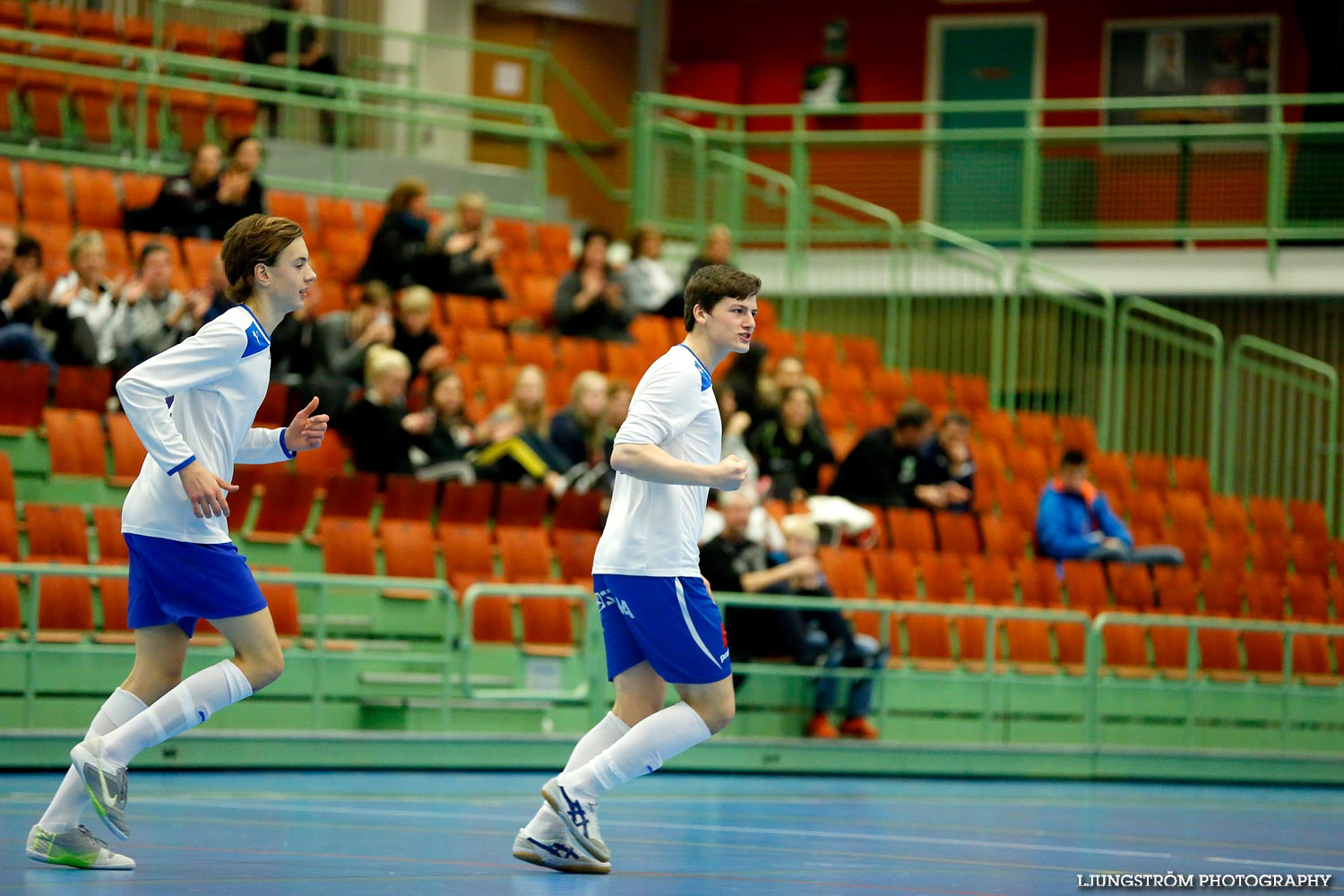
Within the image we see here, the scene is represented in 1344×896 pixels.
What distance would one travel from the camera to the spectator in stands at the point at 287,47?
55.9 feet

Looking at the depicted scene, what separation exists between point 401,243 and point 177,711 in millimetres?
8387

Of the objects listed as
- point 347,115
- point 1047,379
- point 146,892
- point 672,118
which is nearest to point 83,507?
point 146,892

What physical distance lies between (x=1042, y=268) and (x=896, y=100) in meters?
6.50

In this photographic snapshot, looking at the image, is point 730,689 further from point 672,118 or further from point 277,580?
point 672,118

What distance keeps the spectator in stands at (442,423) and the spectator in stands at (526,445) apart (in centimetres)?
19

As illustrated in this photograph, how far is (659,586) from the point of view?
5418 mm

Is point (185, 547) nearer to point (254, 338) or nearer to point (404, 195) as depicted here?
point (254, 338)

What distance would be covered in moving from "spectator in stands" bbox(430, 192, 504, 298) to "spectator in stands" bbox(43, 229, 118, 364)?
3.22m

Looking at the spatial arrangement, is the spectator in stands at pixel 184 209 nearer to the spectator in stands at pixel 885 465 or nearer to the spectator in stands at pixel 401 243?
the spectator in stands at pixel 401 243

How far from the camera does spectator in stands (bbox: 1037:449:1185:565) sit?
1285 centimetres

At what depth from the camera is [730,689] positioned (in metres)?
5.55

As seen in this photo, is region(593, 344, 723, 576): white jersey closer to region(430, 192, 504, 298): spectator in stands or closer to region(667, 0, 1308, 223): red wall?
region(430, 192, 504, 298): spectator in stands

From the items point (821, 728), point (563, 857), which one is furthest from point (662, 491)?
point (821, 728)

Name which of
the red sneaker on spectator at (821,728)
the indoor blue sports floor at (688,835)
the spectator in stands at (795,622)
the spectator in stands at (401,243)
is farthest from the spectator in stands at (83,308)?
the red sneaker on spectator at (821,728)
